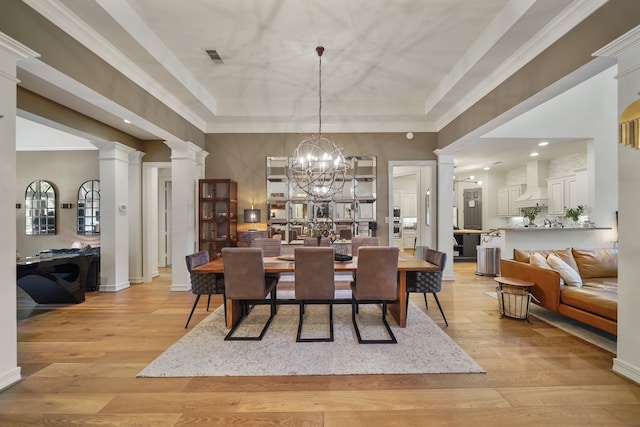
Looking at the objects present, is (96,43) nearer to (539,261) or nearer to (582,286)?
(539,261)

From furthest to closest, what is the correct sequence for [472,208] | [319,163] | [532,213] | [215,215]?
[472,208], [532,213], [215,215], [319,163]

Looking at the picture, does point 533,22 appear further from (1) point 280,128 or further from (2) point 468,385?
(1) point 280,128

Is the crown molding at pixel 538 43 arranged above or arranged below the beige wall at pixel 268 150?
above

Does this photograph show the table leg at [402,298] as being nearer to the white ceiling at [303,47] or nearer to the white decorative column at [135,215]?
the white ceiling at [303,47]

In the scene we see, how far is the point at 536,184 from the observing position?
7488 mm

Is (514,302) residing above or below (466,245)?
below

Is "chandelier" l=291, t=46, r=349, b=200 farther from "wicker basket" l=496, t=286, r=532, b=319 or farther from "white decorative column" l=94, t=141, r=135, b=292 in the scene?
"white decorative column" l=94, t=141, r=135, b=292

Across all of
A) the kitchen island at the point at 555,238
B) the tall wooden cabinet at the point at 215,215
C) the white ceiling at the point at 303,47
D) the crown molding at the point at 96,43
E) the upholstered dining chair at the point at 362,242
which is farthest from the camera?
the tall wooden cabinet at the point at 215,215

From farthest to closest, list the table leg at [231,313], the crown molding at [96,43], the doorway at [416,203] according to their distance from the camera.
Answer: the doorway at [416,203] < the table leg at [231,313] < the crown molding at [96,43]

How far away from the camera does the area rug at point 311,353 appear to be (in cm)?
229

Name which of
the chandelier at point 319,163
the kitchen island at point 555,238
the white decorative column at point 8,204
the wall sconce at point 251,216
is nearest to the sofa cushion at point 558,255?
the kitchen island at point 555,238

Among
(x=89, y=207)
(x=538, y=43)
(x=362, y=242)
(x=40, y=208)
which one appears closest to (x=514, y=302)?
(x=362, y=242)

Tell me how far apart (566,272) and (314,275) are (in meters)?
2.99

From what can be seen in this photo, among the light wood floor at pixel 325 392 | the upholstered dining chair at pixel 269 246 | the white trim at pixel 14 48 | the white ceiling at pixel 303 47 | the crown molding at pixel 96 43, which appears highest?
the white ceiling at pixel 303 47
